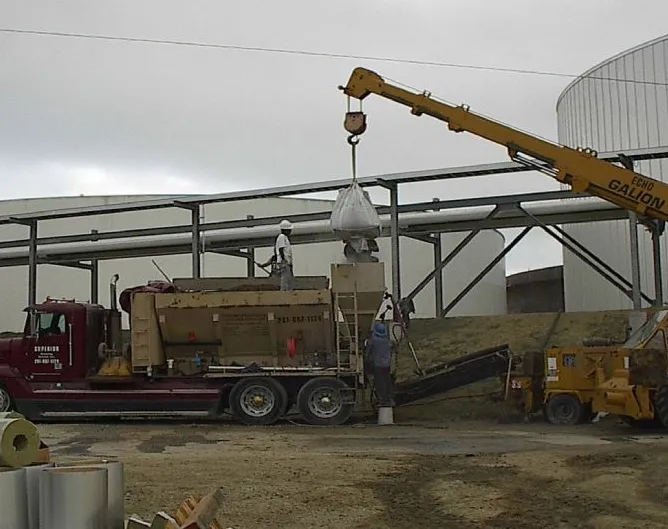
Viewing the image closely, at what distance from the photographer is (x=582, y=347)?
17.0m

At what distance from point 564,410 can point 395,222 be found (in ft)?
26.5

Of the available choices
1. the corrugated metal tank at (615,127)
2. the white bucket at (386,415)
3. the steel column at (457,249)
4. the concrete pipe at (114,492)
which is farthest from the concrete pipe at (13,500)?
the corrugated metal tank at (615,127)

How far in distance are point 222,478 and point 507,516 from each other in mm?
3292

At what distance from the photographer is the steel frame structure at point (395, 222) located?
2355 centimetres

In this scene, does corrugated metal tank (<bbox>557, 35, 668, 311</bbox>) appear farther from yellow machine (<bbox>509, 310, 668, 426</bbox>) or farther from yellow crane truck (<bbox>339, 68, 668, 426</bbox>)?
yellow machine (<bbox>509, 310, 668, 426</bbox>)

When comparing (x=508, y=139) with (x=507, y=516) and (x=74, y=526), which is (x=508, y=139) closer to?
(x=507, y=516)

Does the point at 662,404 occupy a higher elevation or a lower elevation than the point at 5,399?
lower

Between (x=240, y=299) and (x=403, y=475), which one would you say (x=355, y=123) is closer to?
(x=240, y=299)

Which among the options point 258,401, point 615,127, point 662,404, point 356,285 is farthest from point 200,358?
point 615,127

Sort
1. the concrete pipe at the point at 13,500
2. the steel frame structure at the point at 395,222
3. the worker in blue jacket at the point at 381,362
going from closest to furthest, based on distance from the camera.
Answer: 1. the concrete pipe at the point at 13,500
2. the worker in blue jacket at the point at 381,362
3. the steel frame structure at the point at 395,222

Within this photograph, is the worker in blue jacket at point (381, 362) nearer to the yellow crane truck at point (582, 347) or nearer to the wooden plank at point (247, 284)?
the wooden plank at point (247, 284)

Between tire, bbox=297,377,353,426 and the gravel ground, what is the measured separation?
1.40 meters

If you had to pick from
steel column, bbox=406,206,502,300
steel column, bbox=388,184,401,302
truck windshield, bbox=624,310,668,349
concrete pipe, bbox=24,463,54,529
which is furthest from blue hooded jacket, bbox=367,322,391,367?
concrete pipe, bbox=24,463,54,529

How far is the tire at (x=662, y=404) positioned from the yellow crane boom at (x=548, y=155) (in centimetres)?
323
